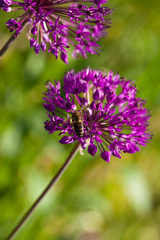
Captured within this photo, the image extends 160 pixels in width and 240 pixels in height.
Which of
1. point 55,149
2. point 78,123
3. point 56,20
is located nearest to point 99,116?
point 78,123

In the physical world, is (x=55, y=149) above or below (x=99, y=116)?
below

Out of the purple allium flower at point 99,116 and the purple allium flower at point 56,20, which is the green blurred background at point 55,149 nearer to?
the purple allium flower at point 99,116

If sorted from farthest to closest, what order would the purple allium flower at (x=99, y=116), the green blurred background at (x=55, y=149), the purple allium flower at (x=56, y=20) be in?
the green blurred background at (x=55, y=149) → the purple allium flower at (x=99, y=116) → the purple allium flower at (x=56, y=20)

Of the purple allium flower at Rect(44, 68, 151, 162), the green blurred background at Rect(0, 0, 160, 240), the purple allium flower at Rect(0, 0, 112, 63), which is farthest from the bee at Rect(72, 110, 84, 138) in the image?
the green blurred background at Rect(0, 0, 160, 240)

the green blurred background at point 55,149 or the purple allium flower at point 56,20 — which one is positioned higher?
the purple allium flower at point 56,20

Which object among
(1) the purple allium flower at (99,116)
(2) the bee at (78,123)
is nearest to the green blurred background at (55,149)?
(1) the purple allium flower at (99,116)

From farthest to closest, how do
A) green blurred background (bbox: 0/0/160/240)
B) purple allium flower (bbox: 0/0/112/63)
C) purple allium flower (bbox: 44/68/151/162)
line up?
green blurred background (bbox: 0/0/160/240)
purple allium flower (bbox: 44/68/151/162)
purple allium flower (bbox: 0/0/112/63)

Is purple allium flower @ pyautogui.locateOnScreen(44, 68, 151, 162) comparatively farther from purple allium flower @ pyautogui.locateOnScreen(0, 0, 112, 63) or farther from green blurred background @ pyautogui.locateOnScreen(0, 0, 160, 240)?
green blurred background @ pyautogui.locateOnScreen(0, 0, 160, 240)

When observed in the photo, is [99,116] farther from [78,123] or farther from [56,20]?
[56,20]
